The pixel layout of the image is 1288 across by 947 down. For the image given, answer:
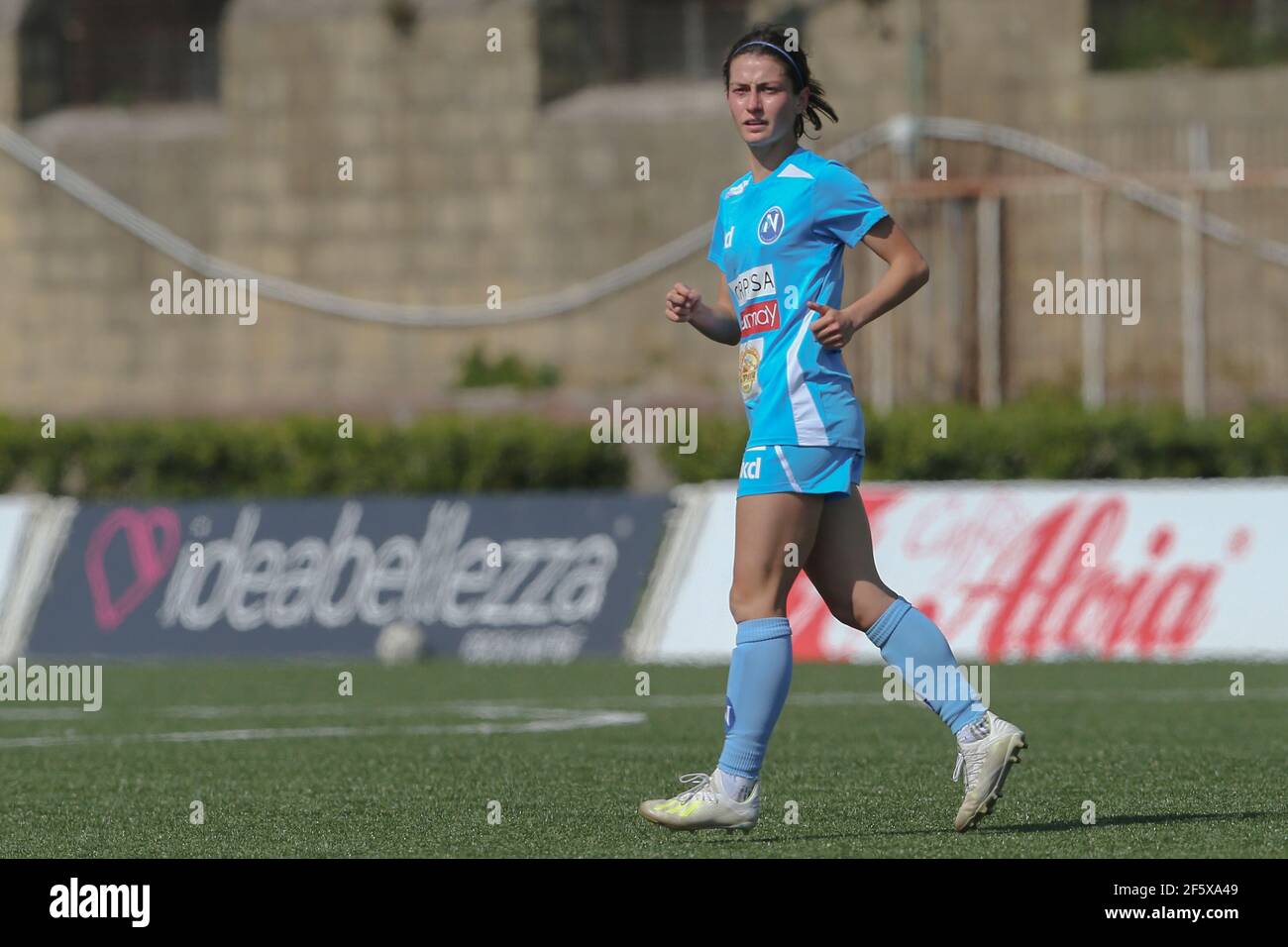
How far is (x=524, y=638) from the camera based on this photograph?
58.4 feet

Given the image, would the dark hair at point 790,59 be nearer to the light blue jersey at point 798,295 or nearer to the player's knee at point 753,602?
the light blue jersey at point 798,295

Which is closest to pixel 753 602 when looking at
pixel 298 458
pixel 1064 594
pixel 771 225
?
pixel 771 225

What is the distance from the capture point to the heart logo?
18.6m

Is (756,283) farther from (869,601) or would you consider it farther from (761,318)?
(869,601)

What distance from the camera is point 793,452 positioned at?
6805 millimetres

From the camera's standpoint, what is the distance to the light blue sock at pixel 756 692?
6.85 m

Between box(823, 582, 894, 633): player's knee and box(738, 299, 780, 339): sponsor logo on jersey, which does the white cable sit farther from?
box(823, 582, 894, 633): player's knee

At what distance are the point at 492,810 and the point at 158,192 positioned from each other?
24.1 m

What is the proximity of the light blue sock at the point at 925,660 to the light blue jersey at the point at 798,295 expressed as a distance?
1.74 feet

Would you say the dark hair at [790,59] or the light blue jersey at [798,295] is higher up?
the dark hair at [790,59]

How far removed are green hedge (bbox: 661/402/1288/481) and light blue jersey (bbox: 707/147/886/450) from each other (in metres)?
13.8

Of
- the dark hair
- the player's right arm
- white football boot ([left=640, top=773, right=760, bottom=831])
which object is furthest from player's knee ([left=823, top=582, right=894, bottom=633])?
the dark hair

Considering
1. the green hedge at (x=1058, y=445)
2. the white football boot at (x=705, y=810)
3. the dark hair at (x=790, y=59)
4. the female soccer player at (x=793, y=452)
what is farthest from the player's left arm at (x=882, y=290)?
the green hedge at (x=1058, y=445)
